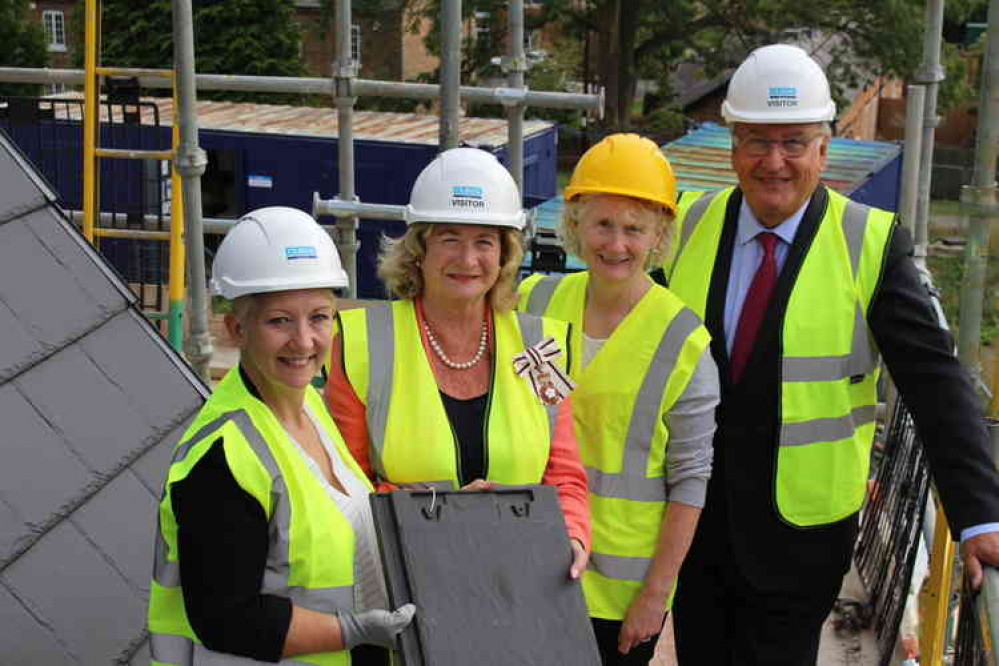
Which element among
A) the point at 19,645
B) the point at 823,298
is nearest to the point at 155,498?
the point at 19,645

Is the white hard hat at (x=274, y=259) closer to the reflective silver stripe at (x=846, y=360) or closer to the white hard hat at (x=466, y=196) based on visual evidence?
the white hard hat at (x=466, y=196)

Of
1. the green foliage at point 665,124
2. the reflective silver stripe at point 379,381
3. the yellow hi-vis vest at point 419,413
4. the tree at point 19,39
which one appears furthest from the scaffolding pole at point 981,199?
the tree at point 19,39

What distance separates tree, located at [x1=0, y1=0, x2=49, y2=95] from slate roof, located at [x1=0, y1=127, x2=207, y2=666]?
82.4ft

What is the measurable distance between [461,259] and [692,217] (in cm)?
87

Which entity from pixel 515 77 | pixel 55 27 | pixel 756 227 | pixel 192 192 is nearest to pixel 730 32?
pixel 55 27

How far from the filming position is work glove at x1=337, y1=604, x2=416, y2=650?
2492 mm

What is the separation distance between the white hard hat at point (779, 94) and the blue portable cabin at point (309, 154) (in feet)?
34.9

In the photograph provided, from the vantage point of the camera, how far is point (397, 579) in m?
2.57

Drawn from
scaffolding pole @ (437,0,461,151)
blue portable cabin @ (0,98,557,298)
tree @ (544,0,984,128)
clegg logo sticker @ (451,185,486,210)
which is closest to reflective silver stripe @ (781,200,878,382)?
clegg logo sticker @ (451,185,486,210)

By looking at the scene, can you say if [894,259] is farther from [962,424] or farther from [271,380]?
[271,380]

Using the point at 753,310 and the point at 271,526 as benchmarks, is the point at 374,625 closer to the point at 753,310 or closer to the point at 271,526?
the point at 271,526

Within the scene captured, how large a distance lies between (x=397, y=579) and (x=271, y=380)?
1.48 ft

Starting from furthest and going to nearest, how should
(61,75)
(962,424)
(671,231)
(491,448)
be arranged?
1. (61,75)
2. (671,231)
3. (962,424)
4. (491,448)

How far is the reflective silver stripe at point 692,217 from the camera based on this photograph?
3605 millimetres
